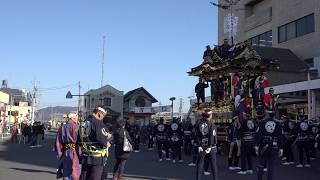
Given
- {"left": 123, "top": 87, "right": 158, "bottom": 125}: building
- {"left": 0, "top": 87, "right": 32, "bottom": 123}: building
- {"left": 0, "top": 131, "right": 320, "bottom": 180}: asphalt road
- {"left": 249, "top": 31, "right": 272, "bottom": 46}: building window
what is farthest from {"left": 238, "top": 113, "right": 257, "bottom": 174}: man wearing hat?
{"left": 0, "top": 87, "right": 32, "bottom": 123}: building

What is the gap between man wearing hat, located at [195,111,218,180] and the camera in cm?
1118

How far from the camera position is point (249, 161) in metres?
15.2

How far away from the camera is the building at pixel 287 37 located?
33625 millimetres

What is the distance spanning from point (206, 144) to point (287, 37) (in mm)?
35820

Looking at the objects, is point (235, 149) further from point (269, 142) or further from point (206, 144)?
point (206, 144)

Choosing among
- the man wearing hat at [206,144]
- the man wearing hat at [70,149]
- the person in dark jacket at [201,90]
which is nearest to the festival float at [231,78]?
the person in dark jacket at [201,90]

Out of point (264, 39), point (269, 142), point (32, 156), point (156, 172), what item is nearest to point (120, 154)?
point (156, 172)

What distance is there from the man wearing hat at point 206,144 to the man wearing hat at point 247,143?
3.80 m

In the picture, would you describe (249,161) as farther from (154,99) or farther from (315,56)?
(154,99)

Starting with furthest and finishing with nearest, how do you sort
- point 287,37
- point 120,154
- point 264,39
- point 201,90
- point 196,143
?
point 264,39, point 287,37, point 201,90, point 196,143, point 120,154

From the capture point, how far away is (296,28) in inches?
1706

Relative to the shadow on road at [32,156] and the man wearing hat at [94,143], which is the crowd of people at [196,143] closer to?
the man wearing hat at [94,143]

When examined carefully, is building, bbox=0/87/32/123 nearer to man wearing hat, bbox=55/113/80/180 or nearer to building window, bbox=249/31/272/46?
building window, bbox=249/31/272/46

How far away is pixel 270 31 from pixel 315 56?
29.2 ft
